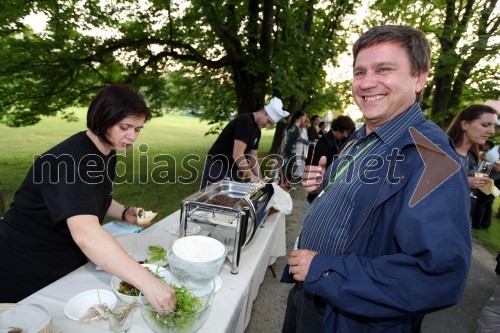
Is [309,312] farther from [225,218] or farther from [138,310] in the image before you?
[138,310]

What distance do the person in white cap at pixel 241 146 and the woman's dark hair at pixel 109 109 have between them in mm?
2086

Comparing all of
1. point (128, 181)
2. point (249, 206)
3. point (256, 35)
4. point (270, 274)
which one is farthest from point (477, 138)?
point (128, 181)

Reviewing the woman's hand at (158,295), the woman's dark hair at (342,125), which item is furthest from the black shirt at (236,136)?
the woman's hand at (158,295)

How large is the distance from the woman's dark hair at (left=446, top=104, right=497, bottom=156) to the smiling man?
1875mm

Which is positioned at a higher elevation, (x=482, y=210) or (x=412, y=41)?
(x=412, y=41)

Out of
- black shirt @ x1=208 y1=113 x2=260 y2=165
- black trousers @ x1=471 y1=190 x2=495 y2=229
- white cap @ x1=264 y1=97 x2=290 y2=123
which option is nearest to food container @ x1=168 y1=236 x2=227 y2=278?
black shirt @ x1=208 y1=113 x2=260 y2=165

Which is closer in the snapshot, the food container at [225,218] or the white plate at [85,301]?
the white plate at [85,301]

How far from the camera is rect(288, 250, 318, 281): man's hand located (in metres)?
1.20

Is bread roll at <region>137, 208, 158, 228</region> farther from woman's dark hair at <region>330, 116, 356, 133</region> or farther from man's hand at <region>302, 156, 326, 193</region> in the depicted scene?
woman's dark hair at <region>330, 116, 356, 133</region>

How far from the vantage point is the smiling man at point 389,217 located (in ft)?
2.93

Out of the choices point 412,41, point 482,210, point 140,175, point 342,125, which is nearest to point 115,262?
point 412,41

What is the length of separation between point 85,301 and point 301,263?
99 centimetres

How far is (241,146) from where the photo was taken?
3609 mm

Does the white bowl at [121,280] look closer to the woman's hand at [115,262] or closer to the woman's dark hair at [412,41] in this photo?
the woman's hand at [115,262]
